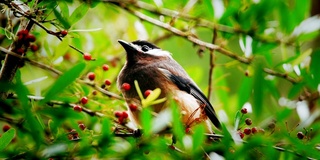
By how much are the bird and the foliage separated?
10 centimetres

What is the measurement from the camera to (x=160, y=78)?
409 centimetres

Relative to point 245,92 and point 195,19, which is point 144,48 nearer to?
point 195,19

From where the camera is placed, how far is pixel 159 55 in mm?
4742

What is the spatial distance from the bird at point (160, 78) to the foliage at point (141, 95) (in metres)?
0.10

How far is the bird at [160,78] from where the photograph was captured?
3861mm

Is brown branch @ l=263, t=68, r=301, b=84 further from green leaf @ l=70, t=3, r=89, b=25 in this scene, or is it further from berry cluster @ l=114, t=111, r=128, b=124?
green leaf @ l=70, t=3, r=89, b=25

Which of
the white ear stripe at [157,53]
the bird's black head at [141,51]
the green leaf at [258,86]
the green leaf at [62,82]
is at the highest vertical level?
the white ear stripe at [157,53]

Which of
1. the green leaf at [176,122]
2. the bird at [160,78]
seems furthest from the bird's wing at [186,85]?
the green leaf at [176,122]

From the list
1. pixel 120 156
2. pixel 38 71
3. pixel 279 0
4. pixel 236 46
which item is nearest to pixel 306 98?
pixel 279 0

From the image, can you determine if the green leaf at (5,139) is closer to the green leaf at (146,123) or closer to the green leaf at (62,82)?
the green leaf at (62,82)

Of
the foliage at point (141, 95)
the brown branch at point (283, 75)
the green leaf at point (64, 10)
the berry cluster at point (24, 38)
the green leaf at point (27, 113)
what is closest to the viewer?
the green leaf at point (27, 113)

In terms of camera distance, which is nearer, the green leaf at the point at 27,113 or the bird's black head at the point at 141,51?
the green leaf at the point at 27,113

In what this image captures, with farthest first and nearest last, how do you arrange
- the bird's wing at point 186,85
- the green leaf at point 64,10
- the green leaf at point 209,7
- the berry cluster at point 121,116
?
the bird's wing at point 186,85 → the green leaf at point 209,7 → the berry cluster at point 121,116 → the green leaf at point 64,10

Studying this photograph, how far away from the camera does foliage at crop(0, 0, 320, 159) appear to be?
1.75 meters
